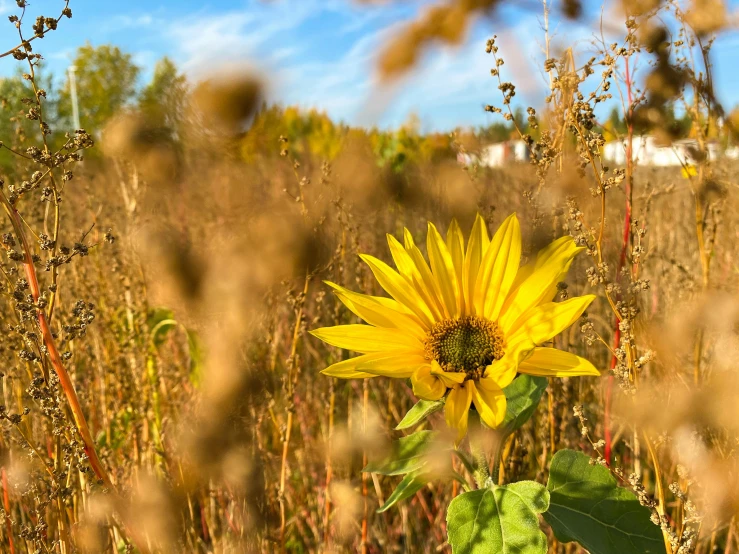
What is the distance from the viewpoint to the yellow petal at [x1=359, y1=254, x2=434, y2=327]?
0.59 m

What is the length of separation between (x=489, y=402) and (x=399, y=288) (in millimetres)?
139

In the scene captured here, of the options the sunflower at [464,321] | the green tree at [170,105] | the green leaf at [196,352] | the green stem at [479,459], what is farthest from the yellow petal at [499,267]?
the green tree at [170,105]

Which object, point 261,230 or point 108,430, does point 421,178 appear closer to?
point 261,230

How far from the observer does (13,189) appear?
54cm

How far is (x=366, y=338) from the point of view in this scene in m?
0.56

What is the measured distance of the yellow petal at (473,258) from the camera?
593 mm

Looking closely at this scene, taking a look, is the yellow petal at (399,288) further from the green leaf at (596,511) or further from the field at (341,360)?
the green leaf at (596,511)

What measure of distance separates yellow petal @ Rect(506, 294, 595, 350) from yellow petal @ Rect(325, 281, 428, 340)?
9 cm

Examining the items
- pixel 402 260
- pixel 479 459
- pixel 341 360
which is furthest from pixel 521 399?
pixel 341 360

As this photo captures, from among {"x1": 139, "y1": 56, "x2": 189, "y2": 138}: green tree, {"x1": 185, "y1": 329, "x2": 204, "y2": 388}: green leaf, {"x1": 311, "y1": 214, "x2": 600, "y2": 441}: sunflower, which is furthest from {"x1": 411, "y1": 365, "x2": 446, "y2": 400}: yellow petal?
{"x1": 139, "y1": 56, "x2": 189, "y2": 138}: green tree

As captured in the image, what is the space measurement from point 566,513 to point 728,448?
0.36 m

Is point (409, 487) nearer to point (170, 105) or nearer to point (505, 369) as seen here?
point (505, 369)

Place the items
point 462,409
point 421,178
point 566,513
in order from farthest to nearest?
point 421,178 < point 566,513 < point 462,409

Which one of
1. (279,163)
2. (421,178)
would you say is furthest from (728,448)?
(279,163)
